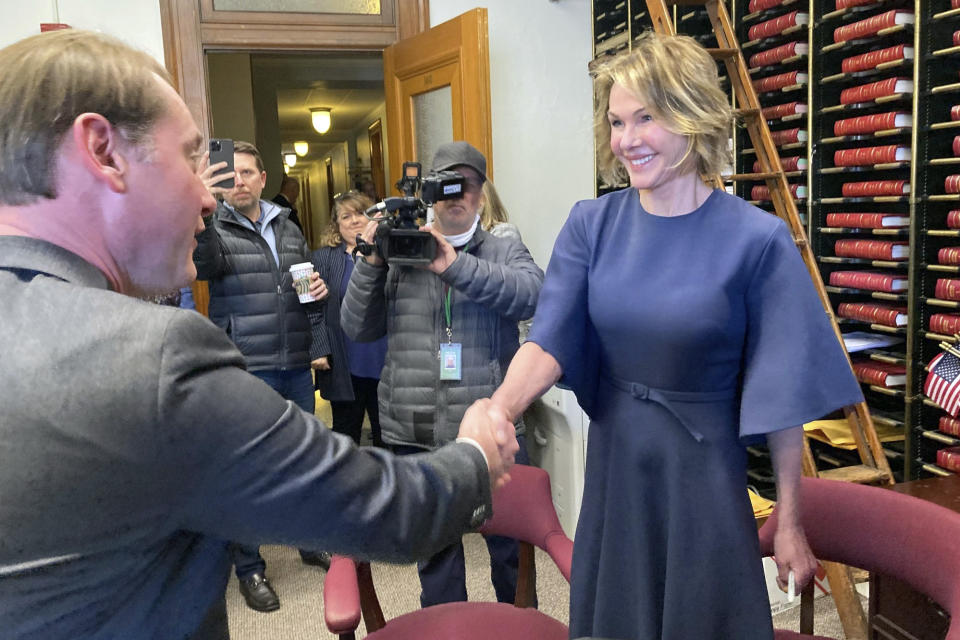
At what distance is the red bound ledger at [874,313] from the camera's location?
337 cm

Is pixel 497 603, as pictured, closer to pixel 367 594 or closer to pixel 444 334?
pixel 367 594

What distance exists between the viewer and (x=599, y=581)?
1.50 metres

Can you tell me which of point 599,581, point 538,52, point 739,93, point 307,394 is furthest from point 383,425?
point 538,52

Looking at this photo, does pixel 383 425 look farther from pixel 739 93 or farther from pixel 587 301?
pixel 739 93

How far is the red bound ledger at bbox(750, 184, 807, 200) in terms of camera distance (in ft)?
12.6

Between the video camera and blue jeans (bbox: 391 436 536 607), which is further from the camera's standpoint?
blue jeans (bbox: 391 436 536 607)

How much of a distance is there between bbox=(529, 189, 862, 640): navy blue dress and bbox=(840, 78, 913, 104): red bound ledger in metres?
2.30

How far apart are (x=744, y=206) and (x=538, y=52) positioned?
3.49 m

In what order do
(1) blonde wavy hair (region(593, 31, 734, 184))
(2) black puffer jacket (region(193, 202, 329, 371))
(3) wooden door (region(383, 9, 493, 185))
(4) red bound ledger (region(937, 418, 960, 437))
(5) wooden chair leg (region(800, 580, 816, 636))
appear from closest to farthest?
(1) blonde wavy hair (region(593, 31, 734, 184)), (5) wooden chair leg (region(800, 580, 816, 636)), (2) black puffer jacket (region(193, 202, 329, 371)), (4) red bound ledger (region(937, 418, 960, 437)), (3) wooden door (region(383, 9, 493, 185))

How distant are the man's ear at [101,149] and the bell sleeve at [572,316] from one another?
3.05 feet

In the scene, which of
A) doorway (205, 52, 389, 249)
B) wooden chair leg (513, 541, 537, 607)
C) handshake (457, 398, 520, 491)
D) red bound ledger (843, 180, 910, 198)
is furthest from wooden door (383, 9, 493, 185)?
handshake (457, 398, 520, 491)

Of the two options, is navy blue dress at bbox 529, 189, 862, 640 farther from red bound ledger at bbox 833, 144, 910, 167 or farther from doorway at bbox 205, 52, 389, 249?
doorway at bbox 205, 52, 389, 249

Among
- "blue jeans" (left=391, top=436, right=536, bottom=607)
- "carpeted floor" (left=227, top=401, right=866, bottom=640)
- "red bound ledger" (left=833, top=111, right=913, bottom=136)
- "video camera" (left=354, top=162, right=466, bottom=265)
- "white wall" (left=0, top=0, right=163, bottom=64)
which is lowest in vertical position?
"carpeted floor" (left=227, top=401, right=866, bottom=640)

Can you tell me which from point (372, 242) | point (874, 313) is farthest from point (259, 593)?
point (874, 313)
